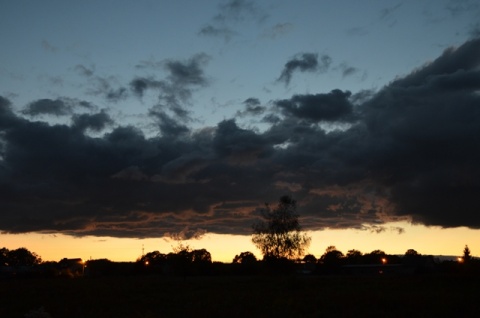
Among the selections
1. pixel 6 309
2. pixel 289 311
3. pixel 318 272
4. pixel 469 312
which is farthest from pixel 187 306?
pixel 318 272

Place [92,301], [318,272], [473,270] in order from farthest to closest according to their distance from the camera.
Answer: [318,272], [473,270], [92,301]

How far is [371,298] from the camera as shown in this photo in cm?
3844

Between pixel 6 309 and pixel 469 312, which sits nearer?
pixel 469 312

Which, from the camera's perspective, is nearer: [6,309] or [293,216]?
[6,309]

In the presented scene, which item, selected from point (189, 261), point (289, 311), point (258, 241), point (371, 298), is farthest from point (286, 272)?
point (289, 311)

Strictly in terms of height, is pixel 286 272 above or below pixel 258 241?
below

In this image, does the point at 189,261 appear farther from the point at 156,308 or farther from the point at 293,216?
the point at 156,308

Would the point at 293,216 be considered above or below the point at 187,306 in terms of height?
above

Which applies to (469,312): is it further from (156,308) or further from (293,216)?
(293,216)

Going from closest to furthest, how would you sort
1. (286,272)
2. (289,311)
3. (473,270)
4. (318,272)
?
(289,311), (473,270), (286,272), (318,272)

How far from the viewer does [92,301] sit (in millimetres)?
42500

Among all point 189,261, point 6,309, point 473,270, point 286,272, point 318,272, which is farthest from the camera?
point 318,272

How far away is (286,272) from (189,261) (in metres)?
27.0

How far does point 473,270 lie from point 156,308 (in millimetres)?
46387
